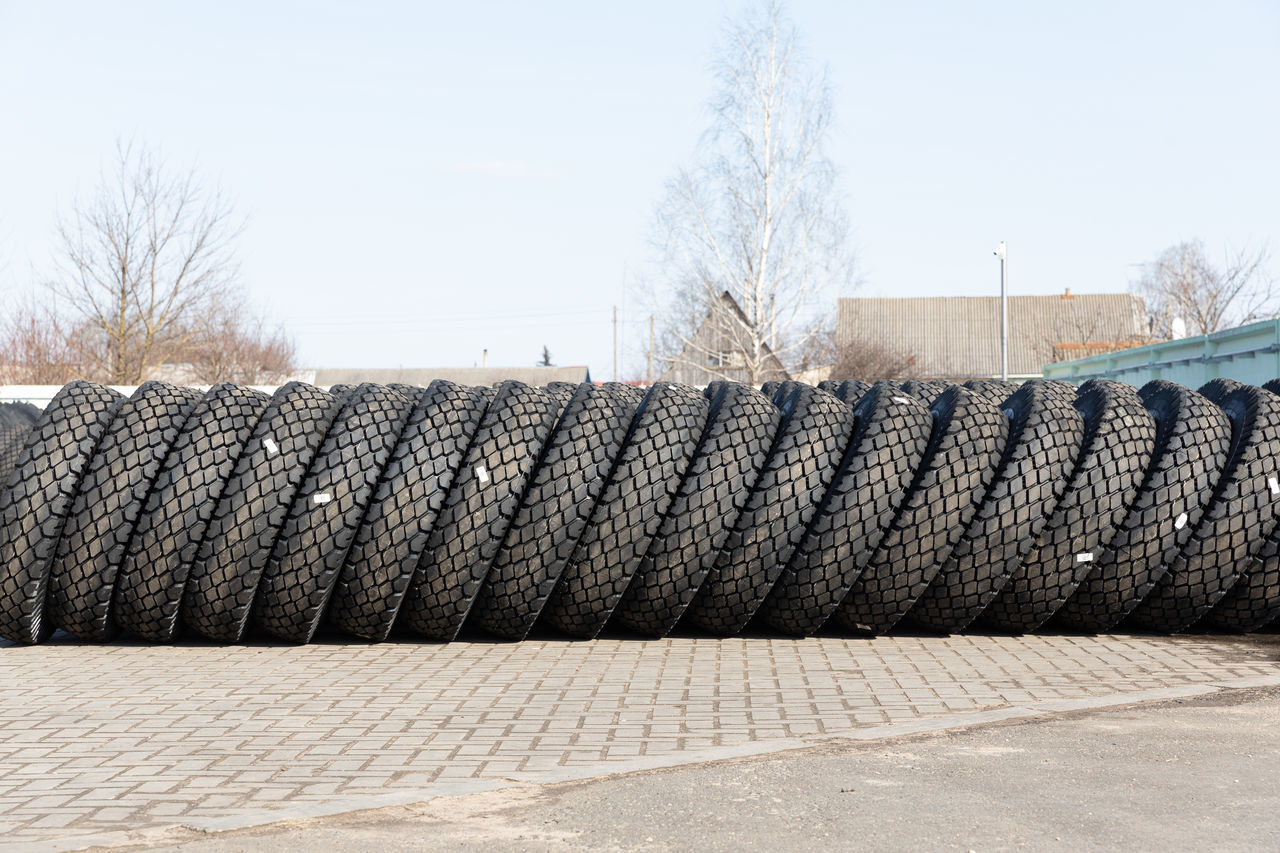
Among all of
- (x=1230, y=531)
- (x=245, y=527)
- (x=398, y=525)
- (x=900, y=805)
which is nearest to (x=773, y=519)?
(x=398, y=525)

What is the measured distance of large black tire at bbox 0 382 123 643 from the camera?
7105mm

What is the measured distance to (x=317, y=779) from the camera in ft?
14.9

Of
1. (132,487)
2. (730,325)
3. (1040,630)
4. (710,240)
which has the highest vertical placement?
(710,240)

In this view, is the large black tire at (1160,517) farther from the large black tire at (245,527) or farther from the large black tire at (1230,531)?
the large black tire at (245,527)

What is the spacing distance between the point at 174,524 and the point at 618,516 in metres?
2.45

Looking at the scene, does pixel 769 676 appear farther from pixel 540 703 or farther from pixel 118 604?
pixel 118 604

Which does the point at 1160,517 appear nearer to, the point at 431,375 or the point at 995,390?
the point at 995,390

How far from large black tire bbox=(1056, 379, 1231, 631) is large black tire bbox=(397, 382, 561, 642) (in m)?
3.35

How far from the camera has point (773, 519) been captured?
716cm

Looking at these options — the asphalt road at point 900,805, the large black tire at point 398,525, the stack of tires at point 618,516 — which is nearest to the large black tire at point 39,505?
the stack of tires at point 618,516

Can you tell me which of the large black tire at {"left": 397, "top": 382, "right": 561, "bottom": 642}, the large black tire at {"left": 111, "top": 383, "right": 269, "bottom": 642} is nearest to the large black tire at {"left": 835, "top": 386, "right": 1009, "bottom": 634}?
the large black tire at {"left": 397, "top": 382, "right": 561, "bottom": 642}

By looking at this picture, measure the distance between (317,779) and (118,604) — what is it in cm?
326

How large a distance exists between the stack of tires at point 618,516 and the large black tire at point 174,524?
0.01 m

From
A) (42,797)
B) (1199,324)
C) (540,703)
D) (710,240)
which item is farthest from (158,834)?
(1199,324)
